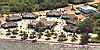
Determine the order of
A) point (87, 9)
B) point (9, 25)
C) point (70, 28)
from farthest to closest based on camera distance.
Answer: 1. point (87, 9)
2. point (9, 25)
3. point (70, 28)

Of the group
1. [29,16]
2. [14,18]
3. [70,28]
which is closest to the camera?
[70,28]

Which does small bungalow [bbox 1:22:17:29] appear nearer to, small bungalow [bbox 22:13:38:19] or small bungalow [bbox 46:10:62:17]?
small bungalow [bbox 22:13:38:19]

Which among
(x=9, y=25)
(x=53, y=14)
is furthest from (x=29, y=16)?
(x=9, y=25)

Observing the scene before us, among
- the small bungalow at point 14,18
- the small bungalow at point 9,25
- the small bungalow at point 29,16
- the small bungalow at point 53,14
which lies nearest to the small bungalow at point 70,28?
the small bungalow at point 53,14

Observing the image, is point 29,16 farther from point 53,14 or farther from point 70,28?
point 70,28

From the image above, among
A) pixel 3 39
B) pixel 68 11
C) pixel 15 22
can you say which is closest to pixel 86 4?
pixel 68 11

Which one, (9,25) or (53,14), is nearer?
(9,25)

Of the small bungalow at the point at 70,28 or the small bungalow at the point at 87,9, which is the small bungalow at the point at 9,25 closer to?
the small bungalow at the point at 70,28

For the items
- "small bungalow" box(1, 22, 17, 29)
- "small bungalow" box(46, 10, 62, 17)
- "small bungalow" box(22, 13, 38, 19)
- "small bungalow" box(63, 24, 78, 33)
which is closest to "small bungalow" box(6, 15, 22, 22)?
"small bungalow" box(22, 13, 38, 19)

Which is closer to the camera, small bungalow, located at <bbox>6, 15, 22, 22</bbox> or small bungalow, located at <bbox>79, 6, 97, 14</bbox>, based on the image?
small bungalow, located at <bbox>6, 15, 22, 22</bbox>

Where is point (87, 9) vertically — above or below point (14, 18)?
above

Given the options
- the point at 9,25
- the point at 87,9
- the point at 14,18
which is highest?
the point at 87,9

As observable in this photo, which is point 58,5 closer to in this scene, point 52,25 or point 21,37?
point 52,25
